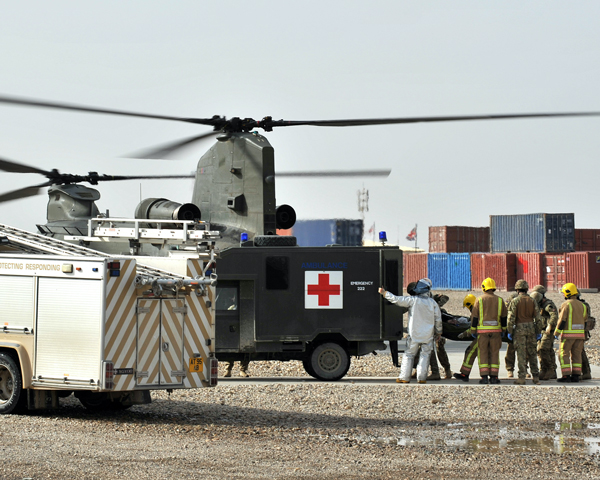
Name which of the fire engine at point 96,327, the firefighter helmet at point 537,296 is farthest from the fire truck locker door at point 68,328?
the firefighter helmet at point 537,296

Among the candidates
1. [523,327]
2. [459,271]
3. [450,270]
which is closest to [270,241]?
[523,327]

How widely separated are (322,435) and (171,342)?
2.17 m

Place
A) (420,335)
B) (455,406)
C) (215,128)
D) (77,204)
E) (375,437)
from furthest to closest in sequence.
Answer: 1. (77,204)
2. (215,128)
3. (420,335)
4. (455,406)
5. (375,437)

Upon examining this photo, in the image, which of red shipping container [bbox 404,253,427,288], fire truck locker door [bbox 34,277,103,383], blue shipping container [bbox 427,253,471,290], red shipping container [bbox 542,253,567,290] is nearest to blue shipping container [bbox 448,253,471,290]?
blue shipping container [bbox 427,253,471,290]

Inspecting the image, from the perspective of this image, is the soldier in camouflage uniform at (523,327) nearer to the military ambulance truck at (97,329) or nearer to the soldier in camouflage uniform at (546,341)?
the soldier in camouflage uniform at (546,341)

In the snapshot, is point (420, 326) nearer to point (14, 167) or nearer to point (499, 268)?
point (14, 167)

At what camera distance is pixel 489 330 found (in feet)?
44.8

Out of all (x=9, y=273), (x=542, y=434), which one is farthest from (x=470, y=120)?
(x=9, y=273)

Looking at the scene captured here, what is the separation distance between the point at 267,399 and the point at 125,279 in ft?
10.9

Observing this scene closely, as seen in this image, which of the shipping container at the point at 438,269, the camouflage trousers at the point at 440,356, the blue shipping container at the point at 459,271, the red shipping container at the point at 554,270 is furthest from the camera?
the shipping container at the point at 438,269

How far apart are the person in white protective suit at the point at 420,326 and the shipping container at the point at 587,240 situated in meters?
45.5

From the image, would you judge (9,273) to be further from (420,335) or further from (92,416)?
(420,335)

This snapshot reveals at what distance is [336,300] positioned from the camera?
567 inches

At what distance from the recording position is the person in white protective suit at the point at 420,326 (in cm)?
1359
